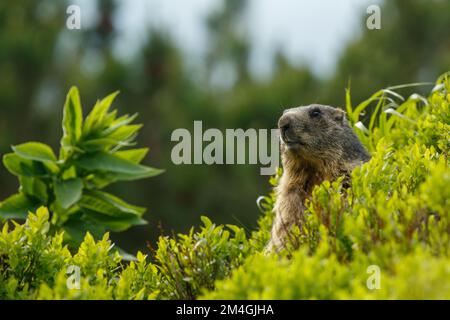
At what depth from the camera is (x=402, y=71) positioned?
31766 mm

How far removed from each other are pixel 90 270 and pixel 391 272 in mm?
1806

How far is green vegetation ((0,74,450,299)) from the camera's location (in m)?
3.58

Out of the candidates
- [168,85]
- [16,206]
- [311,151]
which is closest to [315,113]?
[311,151]

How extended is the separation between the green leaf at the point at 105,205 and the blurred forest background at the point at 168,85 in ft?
68.3

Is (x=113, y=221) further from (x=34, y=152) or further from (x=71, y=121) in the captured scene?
(x=71, y=121)

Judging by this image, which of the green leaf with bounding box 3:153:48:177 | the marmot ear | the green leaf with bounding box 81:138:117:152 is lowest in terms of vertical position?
the green leaf with bounding box 3:153:48:177

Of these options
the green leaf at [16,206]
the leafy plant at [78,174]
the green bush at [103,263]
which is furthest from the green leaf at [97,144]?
the green bush at [103,263]

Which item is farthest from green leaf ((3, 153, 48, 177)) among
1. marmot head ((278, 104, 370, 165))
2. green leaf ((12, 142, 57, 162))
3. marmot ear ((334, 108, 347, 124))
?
marmot ear ((334, 108, 347, 124))

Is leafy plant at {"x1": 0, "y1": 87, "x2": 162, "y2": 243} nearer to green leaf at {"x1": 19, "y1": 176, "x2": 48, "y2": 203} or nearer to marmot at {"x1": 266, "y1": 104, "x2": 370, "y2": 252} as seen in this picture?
green leaf at {"x1": 19, "y1": 176, "x2": 48, "y2": 203}

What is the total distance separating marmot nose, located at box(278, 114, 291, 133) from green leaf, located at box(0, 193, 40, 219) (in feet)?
7.32

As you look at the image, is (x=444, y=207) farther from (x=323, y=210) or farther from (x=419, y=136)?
(x=419, y=136)

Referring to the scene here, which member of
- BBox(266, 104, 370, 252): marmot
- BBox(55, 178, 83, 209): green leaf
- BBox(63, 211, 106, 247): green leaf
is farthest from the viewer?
BBox(266, 104, 370, 252): marmot

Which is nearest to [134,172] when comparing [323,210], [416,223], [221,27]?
[323,210]
